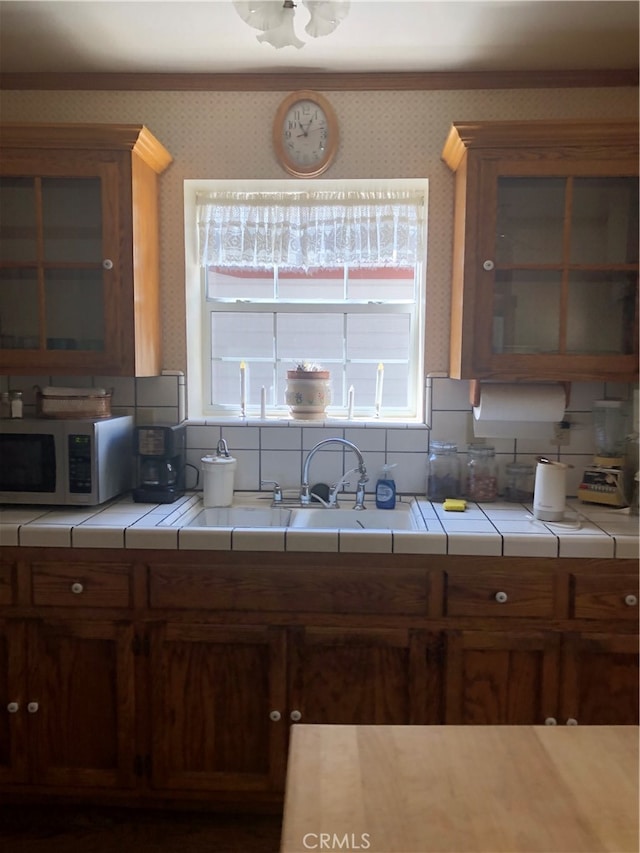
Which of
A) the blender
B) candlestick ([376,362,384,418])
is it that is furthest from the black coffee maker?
the blender

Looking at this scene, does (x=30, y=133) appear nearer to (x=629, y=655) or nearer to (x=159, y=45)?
(x=159, y=45)

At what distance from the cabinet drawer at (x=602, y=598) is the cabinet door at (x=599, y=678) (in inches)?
2.3

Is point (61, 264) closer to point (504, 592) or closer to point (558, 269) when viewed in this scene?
point (558, 269)

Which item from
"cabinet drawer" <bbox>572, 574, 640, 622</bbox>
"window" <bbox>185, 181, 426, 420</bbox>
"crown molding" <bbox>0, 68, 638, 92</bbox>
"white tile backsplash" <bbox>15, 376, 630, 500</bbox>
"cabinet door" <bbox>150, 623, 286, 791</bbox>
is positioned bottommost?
"cabinet door" <bbox>150, 623, 286, 791</bbox>

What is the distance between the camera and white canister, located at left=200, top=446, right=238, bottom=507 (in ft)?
6.96

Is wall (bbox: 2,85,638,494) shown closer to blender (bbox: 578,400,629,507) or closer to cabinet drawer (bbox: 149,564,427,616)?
blender (bbox: 578,400,629,507)

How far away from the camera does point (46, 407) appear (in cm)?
203

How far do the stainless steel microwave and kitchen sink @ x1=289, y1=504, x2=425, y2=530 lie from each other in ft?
2.21

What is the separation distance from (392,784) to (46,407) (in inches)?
65.8

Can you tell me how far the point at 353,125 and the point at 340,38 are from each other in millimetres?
304

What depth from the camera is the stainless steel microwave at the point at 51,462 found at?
1.92 m

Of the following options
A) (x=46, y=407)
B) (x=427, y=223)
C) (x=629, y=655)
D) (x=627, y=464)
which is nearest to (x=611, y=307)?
(x=627, y=464)

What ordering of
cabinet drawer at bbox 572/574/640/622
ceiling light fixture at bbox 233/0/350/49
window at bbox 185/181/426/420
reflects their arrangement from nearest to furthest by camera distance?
ceiling light fixture at bbox 233/0/350/49, cabinet drawer at bbox 572/574/640/622, window at bbox 185/181/426/420

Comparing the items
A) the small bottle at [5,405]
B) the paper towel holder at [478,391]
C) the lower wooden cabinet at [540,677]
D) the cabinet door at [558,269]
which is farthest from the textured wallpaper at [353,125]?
the lower wooden cabinet at [540,677]
